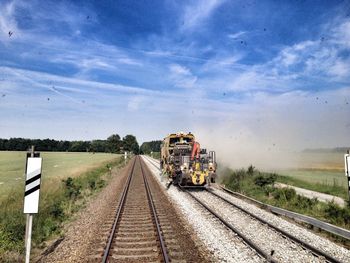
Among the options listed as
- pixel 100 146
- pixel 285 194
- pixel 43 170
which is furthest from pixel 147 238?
pixel 100 146

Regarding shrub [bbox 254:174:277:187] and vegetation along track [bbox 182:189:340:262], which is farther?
shrub [bbox 254:174:277:187]

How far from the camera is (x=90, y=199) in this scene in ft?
56.7

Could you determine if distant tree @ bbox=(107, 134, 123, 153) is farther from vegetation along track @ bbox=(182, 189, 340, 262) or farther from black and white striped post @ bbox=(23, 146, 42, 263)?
black and white striped post @ bbox=(23, 146, 42, 263)

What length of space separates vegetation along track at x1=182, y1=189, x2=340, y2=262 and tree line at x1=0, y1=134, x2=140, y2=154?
124 metres

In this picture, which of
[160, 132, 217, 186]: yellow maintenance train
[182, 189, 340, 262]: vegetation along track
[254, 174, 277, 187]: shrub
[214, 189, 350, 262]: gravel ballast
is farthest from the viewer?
[254, 174, 277, 187]: shrub

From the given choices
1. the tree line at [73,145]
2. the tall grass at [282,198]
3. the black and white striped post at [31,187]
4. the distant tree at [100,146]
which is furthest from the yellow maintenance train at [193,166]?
the distant tree at [100,146]

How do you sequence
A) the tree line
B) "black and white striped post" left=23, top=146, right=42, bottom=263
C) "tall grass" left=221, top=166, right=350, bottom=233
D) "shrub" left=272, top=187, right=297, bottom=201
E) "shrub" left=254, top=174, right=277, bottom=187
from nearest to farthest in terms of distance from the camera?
"black and white striped post" left=23, top=146, right=42, bottom=263, "tall grass" left=221, top=166, right=350, bottom=233, "shrub" left=272, top=187, right=297, bottom=201, "shrub" left=254, top=174, right=277, bottom=187, the tree line

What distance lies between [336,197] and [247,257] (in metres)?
11.8

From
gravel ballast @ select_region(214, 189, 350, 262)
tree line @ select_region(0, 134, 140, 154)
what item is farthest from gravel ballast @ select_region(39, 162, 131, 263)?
tree line @ select_region(0, 134, 140, 154)

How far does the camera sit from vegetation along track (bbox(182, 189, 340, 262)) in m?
7.57

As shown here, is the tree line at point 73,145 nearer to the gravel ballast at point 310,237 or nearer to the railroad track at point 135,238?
the railroad track at point 135,238

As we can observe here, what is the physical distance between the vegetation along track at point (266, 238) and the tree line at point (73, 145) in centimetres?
12374

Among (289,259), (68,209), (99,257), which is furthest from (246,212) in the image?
(68,209)

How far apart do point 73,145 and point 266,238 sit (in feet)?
486
